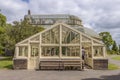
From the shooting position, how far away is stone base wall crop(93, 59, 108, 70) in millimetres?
20125

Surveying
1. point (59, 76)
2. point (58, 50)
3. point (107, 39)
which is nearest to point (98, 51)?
point (58, 50)

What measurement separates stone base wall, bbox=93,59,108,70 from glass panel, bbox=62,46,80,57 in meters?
1.71

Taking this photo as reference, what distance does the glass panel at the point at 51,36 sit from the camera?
20.5 meters

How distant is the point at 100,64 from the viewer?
66.2 ft

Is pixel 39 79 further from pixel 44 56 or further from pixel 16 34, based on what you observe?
pixel 16 34

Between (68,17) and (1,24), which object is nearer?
(1,24)

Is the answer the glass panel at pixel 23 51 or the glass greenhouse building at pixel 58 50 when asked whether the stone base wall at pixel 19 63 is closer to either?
the glass greenhouse building at pixel 58 50

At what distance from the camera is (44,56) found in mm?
20484


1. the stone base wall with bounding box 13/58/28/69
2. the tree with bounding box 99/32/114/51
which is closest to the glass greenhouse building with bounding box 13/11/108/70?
the stone base wall with bounding box 13/58/28/69

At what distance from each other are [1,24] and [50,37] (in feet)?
52.3

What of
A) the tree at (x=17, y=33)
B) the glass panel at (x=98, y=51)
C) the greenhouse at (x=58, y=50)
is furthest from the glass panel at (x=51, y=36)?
the tree at (x=17, y=33)

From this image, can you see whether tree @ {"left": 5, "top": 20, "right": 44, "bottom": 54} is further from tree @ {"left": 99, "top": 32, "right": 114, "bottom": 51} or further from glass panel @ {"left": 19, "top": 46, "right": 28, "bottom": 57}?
tree @ {"left": 99, "top": 32, "right": 114, "bottom": 51}

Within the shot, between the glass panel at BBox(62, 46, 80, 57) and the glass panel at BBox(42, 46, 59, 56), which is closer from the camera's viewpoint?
the glass panel at BBox(62, 46, 80, 57)

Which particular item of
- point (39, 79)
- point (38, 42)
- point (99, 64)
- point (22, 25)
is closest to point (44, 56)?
point (38, 42)
